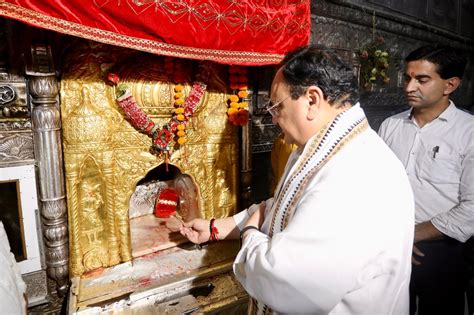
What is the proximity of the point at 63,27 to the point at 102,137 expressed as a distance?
815 mm

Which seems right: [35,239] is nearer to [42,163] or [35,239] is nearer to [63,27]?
[42,163]

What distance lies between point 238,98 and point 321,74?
5.58ft

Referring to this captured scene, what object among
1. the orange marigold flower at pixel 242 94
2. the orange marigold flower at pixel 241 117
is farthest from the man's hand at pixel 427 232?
the orange marigold flower at pixel 242 94

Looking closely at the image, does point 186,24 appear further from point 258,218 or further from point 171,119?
point 258,218

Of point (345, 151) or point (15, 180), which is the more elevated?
point (345, 151)

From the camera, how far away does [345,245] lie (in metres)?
1.08

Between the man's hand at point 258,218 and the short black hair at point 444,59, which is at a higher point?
the short black hair at point 444,59

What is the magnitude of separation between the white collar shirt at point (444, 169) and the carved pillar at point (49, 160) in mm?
2588

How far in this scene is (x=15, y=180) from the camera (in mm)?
2100

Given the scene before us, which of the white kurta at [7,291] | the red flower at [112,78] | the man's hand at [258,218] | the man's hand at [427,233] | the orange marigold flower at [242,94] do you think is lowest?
the man's hand at [427,233]

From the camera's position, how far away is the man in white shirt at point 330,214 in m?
1.09

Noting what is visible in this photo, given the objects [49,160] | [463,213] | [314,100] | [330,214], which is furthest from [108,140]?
[463,213]

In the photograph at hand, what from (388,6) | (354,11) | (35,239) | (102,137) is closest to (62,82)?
(102,137)

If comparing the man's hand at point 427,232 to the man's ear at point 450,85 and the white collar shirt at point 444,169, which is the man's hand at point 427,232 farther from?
the man's ear at point 450,85
